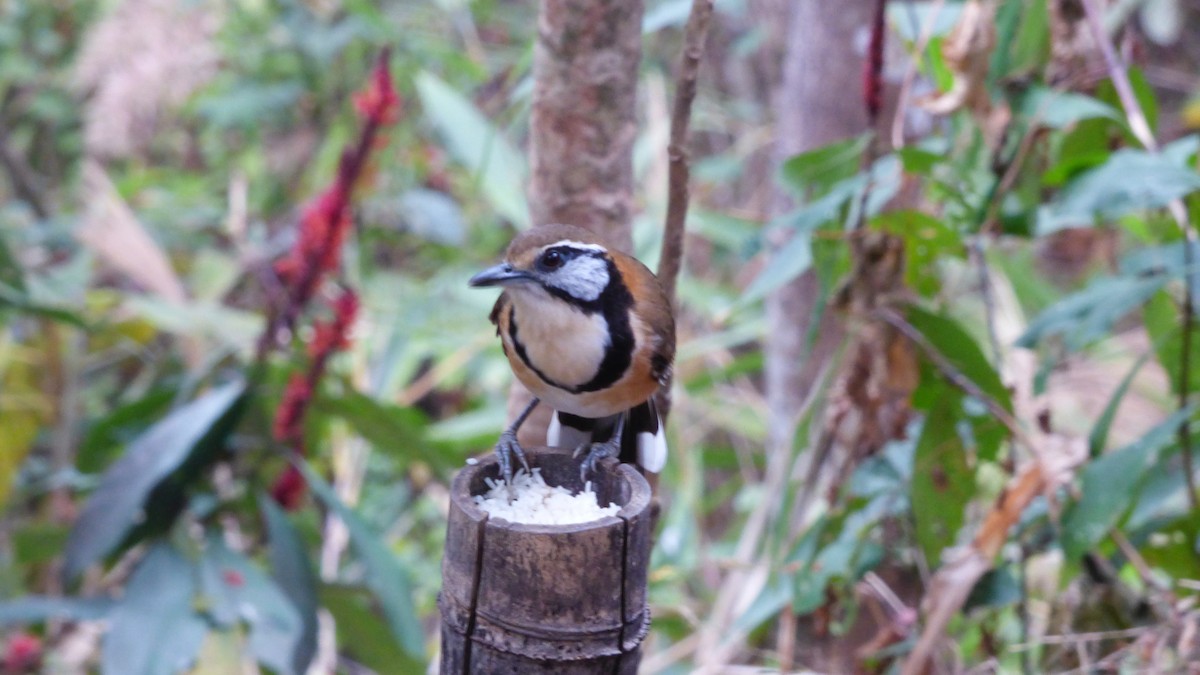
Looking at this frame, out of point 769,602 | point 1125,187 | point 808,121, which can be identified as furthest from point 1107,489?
point 808,121

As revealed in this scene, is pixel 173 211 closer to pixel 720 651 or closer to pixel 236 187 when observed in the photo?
pixel 236 187

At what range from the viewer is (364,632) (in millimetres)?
3207

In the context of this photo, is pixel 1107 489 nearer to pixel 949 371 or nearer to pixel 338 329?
pixel 949 371

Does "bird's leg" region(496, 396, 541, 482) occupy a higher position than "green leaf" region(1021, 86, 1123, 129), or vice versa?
"green leaf" region(1021, 86, 1123, 129)

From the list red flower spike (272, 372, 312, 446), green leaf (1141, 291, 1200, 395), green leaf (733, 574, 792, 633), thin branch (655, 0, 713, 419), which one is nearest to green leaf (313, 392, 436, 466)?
red flower spike (272, 372, 312, 446)

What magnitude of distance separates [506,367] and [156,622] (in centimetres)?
183

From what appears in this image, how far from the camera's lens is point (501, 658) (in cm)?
139

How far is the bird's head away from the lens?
1.98 metres

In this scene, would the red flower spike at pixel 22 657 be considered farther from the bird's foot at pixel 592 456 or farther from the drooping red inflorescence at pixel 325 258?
the bird's foot at pixel 592 456

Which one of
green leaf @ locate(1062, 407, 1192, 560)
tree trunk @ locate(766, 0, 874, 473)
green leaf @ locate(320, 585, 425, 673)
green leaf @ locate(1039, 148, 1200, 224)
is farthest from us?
tree trunk @ locate(766, 0, 874, 473)

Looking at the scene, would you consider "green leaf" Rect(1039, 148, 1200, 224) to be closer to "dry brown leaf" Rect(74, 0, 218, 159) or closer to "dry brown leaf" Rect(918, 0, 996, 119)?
"dry brown leaf" Rect(918, 0, 996, 119)

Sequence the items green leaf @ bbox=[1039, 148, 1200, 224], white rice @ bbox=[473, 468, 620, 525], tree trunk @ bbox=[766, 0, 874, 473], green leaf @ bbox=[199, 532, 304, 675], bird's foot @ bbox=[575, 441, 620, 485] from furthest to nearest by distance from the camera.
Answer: tree trunk @ bbox=[766, 0, 874, 473], green leaf @ bbox=[199, 532, 304, 675], green leaf @ bbox=[1039, 148, 1200, 224], bird's foot @ bbox=[575, 441, 620, 485], white rice @ bbox=[473, 468, 620, 525]

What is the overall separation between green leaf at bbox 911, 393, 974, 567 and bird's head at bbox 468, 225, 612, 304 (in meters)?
0.79

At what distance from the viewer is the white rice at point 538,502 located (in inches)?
62.5
